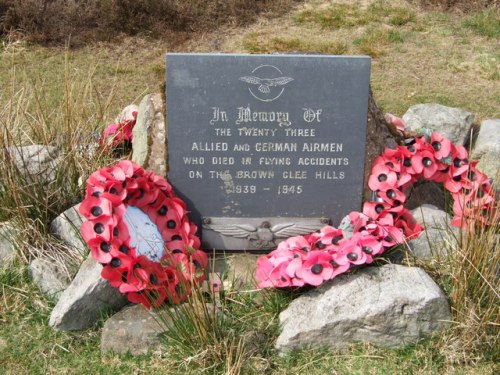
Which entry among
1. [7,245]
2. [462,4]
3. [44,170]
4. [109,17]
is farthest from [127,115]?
[462,4]

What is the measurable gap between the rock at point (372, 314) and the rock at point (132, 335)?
63 centimetres

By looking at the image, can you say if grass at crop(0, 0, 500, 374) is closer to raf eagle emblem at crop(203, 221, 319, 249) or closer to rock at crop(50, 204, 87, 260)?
rock at crop(50, 204, 87, 260)

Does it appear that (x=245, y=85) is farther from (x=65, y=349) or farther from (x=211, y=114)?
(x=65, y=349)

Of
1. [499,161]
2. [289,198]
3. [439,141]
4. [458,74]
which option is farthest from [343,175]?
[458,74]

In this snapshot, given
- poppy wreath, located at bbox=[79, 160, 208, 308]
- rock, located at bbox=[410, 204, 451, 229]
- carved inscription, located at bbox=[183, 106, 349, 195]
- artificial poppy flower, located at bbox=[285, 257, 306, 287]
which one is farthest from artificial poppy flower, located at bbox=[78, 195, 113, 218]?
rock, located at bbox=[410, 204, 451, 229]

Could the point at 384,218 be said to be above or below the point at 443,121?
below

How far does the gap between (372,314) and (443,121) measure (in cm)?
266

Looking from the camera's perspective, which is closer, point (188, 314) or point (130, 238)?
point (188, 314)

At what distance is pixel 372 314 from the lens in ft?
11.2

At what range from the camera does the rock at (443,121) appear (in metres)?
5.59

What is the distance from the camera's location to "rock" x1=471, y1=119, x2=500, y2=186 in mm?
5172

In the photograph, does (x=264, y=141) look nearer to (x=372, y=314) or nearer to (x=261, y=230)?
(x=261, y=230)

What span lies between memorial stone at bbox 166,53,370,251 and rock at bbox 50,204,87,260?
2.07 feet

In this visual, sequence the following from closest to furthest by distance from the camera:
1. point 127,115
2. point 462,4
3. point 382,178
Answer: point 382,178, point 127,115, point 462,4
